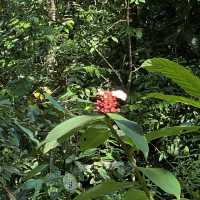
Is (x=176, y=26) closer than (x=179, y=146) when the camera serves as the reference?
No

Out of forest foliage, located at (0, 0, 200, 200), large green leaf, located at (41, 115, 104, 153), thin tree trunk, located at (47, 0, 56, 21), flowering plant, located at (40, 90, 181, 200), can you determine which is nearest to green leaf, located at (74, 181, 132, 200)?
flowering plant, located at (40, 90, 181, 200)

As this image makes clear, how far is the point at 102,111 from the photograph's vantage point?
65 cm

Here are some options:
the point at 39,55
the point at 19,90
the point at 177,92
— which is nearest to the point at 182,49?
the point at 177,92

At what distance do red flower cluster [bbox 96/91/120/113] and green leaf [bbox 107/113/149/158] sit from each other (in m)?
0.06

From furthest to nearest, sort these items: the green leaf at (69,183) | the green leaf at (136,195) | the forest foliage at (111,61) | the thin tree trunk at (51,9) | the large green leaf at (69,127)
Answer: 1. the thin tree trunk at (51,9)
2. the forest foliage at (111,61)
3. the green leaf at (69,183)
4. the green leaf at (136,195)
5. the large green leaf at (69,127)

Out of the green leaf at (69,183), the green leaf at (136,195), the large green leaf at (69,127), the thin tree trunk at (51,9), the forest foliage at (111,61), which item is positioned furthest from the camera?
the thin tree trunk at (51,9)

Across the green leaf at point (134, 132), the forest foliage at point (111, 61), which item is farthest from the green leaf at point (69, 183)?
the green leaf at point (134, 132)

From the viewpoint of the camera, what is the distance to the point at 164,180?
1.95 feet

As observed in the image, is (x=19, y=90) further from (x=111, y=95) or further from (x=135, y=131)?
(x=135, y=131)

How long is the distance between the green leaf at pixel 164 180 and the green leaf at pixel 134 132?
3 cm

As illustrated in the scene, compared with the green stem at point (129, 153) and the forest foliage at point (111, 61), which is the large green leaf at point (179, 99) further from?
the forest foliage at point (111, 61)

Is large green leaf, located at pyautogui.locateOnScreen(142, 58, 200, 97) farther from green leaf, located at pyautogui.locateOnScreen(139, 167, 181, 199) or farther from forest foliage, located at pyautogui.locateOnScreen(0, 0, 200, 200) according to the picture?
forest foliage, located at pyautogui.locateOnScreen(0, 0, 200, 200)

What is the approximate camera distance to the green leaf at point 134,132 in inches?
22.1

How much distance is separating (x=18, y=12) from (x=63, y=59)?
0.55 metres
